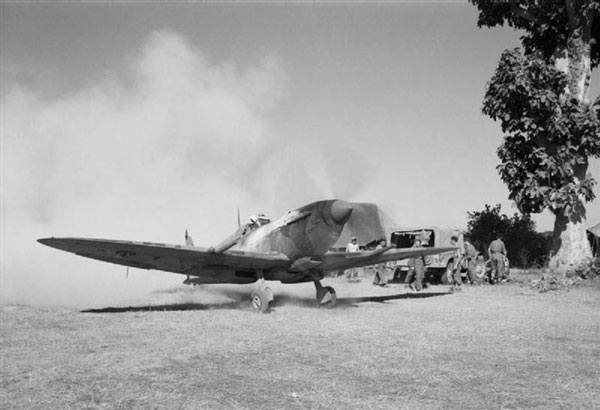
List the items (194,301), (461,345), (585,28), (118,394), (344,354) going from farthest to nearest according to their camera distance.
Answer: (585,28) < (194,301) < (461,345) < (344,354) < (118,394)

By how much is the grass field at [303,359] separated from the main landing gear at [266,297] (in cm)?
42

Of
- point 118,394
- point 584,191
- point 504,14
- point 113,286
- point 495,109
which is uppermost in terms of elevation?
point 504,14

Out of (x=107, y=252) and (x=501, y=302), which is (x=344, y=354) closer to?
(x=107, y=252)

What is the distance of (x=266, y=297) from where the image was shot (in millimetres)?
12062

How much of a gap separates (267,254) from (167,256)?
7.50 ft

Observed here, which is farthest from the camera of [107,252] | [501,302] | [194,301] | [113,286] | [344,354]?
[113,286]

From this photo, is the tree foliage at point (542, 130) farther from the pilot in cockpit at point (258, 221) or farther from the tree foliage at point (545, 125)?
A: the pilot in cockpit at point (258, 221)

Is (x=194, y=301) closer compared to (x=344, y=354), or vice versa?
(x=344, y=354)

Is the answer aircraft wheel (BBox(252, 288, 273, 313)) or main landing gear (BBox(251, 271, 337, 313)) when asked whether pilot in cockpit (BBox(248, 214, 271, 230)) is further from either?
aircraft wheel (BBox(252, 288, 273, 313))

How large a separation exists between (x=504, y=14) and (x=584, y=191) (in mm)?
9157

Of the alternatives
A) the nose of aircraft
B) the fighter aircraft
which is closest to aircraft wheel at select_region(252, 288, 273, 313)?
the fighter aircraft

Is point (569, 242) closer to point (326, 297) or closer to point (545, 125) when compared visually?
point (545, 125)

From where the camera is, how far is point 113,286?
18016 millimetres

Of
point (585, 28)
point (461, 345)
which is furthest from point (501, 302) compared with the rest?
point (585, 28)
